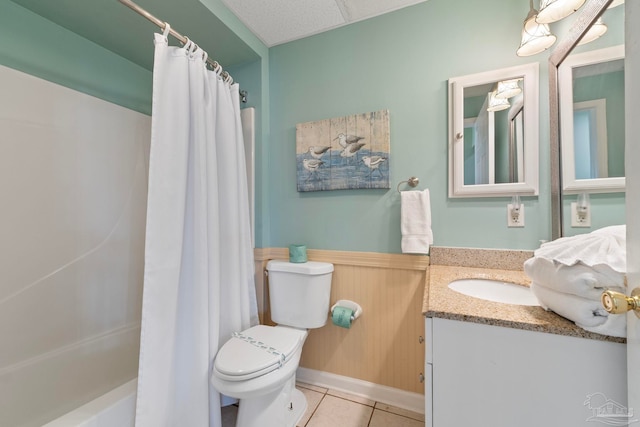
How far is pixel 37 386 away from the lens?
1189 mm

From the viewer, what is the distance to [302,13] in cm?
146

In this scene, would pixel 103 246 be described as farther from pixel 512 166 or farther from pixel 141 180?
pixel 512 166

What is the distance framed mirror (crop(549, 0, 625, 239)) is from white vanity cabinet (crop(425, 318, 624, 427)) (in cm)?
50

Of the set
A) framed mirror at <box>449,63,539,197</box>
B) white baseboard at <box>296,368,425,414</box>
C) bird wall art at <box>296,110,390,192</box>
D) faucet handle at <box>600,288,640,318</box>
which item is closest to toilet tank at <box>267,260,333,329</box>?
white baseboard at <box>296,368,425,414</box>

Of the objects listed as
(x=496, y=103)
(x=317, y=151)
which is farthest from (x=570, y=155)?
(x=317, y=151)

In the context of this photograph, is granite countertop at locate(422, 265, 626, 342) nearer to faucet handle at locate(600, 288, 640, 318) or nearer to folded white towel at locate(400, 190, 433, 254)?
faucet handle at locate(600, 288, 640, 318)

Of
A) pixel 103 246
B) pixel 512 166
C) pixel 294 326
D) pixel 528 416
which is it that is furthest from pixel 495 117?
pixel 103 246

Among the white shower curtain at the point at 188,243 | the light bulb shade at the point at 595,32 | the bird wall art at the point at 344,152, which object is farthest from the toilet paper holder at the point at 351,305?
the light bulb shade at the point at 595,32

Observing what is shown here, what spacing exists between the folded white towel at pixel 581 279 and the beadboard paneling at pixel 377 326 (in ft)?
2.24

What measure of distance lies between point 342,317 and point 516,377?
885 mm

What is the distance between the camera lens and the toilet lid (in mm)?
970

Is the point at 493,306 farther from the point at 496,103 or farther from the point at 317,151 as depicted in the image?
the point at 317,151

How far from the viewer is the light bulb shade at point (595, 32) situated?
87cm

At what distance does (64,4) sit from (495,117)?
2.27 metres
